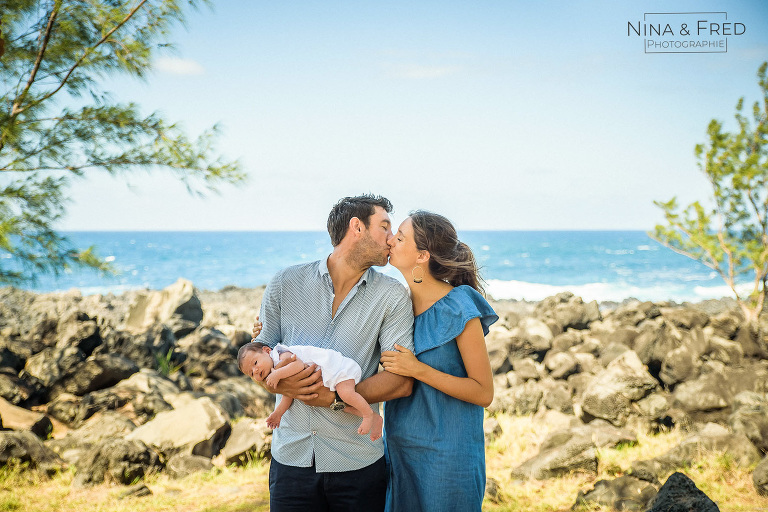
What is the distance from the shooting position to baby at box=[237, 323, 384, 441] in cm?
269

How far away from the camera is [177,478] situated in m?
5.55

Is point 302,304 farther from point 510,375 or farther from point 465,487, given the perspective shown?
point 510,375

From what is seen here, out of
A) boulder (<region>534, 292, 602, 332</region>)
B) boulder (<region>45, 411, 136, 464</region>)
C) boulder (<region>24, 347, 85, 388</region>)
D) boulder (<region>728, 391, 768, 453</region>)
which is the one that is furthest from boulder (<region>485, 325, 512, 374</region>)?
boulder (<region>24, 347, 85, 388</region>)

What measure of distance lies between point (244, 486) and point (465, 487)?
3172 mm

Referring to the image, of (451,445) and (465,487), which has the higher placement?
(451,445)

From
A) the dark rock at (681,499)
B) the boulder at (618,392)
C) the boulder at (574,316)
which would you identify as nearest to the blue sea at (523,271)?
the boulder at (574,316)

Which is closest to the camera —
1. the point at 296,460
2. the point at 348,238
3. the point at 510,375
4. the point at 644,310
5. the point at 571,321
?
the point at 296,460

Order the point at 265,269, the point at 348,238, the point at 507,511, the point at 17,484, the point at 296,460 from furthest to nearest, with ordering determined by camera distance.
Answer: the point at 265,269 → the point at 17,484 → the point at 507,511 → the point at 348,238 → the point at 296,460

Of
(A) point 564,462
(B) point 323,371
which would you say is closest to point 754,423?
(A) point 564,462

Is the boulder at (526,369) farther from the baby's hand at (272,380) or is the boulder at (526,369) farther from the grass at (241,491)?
the baby's hand at (272,380)

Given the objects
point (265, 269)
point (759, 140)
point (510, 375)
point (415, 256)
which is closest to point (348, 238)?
point (415, 256)

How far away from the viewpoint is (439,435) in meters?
2.84

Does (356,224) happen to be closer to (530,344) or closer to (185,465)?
(185,465)

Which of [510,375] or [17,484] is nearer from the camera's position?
[17,484]
